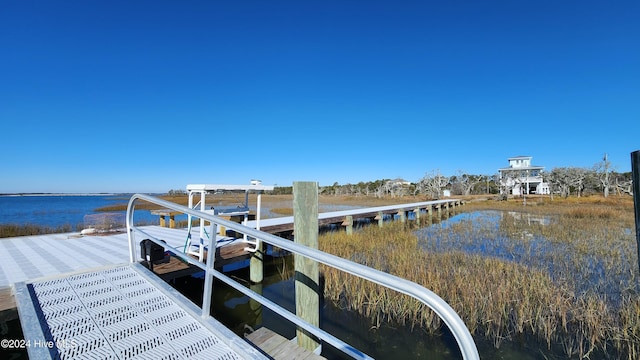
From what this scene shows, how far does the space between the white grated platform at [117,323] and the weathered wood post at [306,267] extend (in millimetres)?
1077

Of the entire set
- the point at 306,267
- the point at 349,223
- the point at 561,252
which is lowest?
the point at 561,252

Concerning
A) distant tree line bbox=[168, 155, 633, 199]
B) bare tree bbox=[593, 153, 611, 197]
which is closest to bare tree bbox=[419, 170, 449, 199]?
distant tree line bbox=[168, 155, 633, 199]

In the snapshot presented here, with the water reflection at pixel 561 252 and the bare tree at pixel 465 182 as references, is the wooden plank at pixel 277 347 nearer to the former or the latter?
the water reflection at pixel 561 252

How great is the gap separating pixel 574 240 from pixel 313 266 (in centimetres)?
1105

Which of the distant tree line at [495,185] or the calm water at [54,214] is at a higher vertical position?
the distant tree line at [495,185]

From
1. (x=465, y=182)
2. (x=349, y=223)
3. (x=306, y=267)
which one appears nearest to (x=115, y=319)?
(x=306, y=267)

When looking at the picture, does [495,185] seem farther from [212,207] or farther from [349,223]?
[212,207]

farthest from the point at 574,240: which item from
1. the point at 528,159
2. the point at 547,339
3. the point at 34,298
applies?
the point at 528,159

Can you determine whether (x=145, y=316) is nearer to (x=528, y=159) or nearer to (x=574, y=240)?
(x=574, y=240)

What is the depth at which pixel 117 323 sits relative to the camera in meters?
2.51

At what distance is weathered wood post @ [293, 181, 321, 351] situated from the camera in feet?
10.3

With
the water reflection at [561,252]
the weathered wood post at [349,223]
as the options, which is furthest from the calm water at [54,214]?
the water reflection at [561,252]

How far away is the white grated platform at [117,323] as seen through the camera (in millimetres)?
2125

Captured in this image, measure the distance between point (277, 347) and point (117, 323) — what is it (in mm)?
1472
